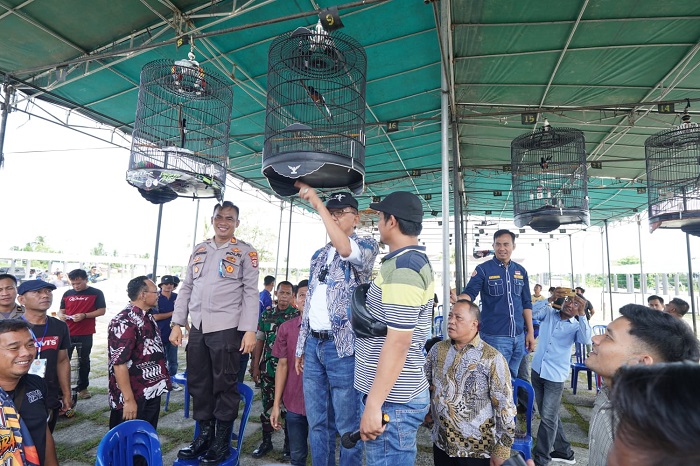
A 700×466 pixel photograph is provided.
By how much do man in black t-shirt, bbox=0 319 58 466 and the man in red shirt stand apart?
11.3 feet

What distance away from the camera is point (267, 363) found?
356cm

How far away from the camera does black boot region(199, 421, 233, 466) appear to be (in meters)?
2.34

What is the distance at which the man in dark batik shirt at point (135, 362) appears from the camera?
8.16 ft

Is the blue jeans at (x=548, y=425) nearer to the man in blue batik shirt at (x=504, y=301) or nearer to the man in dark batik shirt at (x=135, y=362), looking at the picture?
the man in blue batik shirt at (x=504, y=301)

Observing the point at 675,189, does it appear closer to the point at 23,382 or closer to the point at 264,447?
the point at 264,447

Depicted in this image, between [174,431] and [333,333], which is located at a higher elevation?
[333,333]

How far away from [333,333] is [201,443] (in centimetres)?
126

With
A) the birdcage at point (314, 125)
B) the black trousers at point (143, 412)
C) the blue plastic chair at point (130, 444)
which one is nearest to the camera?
the blue plastic chair at point (130, 444)

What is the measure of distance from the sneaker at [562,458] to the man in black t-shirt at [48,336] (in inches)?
162

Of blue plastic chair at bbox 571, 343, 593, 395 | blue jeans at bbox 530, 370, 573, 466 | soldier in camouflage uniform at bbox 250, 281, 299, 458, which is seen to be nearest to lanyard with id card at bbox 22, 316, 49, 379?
soldier in camouflage uniform at bbox 250, 281, 299, 458

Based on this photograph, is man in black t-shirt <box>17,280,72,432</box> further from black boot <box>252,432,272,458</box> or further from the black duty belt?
the black duty belt

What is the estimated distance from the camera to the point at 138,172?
2.49m

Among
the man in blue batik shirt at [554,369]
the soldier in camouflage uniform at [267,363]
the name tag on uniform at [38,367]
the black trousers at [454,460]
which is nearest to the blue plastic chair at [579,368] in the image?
the man in blue batik shirt at [554,369]

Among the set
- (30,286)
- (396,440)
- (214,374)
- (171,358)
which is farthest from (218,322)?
(171,358)
